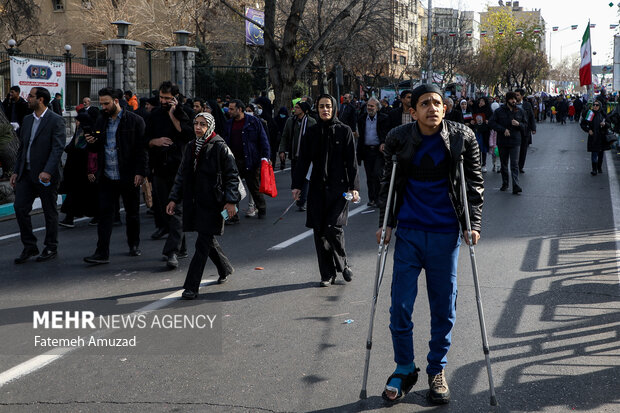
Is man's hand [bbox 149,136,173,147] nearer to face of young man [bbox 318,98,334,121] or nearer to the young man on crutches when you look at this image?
face of young man [bbox 318,98,334,121]

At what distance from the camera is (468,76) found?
265 feet

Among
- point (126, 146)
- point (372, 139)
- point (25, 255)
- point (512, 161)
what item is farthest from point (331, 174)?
point (512, 161)

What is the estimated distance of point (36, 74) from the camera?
18734 mm

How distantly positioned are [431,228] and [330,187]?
3.09m

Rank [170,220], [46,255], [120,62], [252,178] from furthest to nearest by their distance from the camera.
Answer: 1. [120,62]
2. [252,178]
3. [46,255]
4. [170,220]

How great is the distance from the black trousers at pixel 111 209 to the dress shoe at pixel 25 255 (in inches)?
31.0

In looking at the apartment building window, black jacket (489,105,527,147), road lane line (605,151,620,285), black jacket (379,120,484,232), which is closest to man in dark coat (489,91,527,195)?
black jacket (489,105,527,147)

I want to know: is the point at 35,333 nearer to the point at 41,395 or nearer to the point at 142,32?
the point at 41,395

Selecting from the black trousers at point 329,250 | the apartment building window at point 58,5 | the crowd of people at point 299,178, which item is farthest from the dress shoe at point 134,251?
the apartment building window at point 58,5

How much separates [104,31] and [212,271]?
4090 cm

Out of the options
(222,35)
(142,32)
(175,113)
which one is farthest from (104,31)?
(175,113)

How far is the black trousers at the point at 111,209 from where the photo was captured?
8.50 m

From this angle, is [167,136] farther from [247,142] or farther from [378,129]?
[378,129]

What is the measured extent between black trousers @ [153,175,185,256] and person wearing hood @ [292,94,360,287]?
1.46 meters
